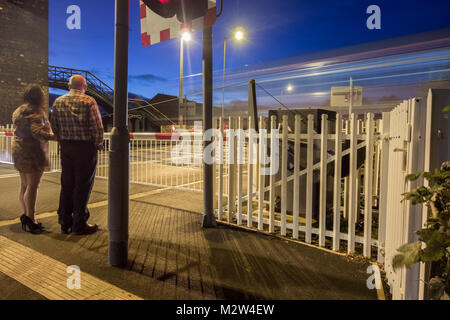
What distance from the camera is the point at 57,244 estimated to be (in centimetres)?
329

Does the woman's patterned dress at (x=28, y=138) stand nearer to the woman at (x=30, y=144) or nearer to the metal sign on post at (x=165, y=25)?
the woman at (x=30, y=144)

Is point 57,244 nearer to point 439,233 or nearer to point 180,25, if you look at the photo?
point 180,25

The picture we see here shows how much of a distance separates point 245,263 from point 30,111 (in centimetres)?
312

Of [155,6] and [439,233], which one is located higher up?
[155,6]

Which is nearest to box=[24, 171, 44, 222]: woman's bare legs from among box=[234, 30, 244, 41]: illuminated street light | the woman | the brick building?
the woman

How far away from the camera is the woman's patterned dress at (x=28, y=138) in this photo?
3.62 meters

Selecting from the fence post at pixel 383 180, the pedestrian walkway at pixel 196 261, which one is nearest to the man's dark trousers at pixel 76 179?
the pedestrian walkway at pixel 196 261

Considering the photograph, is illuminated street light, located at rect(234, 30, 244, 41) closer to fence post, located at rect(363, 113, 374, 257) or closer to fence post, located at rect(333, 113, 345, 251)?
fence post, located at rect(333, 113, 345, 251)

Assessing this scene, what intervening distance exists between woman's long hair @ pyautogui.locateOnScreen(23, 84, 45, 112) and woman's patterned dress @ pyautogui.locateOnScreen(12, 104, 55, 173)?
49mm

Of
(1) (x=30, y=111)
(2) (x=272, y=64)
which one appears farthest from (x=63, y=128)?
(2) (x=272, y=64)

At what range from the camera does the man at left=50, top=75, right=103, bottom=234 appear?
135 inches

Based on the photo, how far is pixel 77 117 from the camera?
11.2ft

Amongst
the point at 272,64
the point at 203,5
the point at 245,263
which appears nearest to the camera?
the point at 245,263
